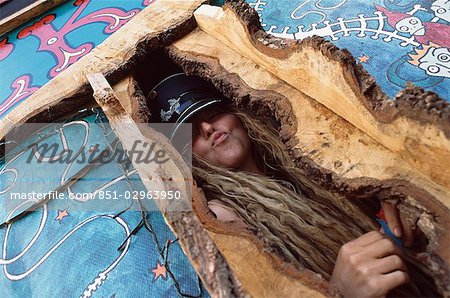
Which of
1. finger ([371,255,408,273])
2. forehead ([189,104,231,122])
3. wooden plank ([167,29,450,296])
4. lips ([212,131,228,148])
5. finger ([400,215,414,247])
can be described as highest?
wooden plank ([167,29,450,296])

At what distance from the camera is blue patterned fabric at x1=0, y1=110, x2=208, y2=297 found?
3.41 feet

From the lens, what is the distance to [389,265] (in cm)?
77

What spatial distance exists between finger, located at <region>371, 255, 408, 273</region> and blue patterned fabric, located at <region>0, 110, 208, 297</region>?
0.38 metres

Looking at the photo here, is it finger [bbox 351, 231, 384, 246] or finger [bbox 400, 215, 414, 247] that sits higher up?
finger [bbox 351, 231, 384, 246]

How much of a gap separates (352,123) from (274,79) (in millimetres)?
242

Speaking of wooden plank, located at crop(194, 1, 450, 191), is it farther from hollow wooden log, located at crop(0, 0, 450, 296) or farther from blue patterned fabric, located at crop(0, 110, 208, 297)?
blue patterned fabric, located at crop(0, 110, 208, 297)

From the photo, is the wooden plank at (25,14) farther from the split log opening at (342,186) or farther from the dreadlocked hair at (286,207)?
the dreadlocked hair at (286,207)

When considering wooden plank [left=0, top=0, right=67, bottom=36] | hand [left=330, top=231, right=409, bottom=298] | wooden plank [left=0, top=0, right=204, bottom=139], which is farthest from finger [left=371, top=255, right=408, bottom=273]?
wooden plank [left=0, top=0, right=67, bottom=36]

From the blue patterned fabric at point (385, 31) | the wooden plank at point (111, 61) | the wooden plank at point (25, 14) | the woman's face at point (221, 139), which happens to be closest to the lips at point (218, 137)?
the woman's face at point (221, 139)

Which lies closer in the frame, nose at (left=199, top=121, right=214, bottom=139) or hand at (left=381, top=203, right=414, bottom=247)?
hand at (left=381, top=203, right=414, bottom=247)

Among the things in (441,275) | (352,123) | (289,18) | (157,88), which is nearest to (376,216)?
(352,123)

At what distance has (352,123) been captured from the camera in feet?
2.95

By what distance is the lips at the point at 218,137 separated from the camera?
121 cm

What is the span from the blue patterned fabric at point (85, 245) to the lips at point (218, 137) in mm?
222
